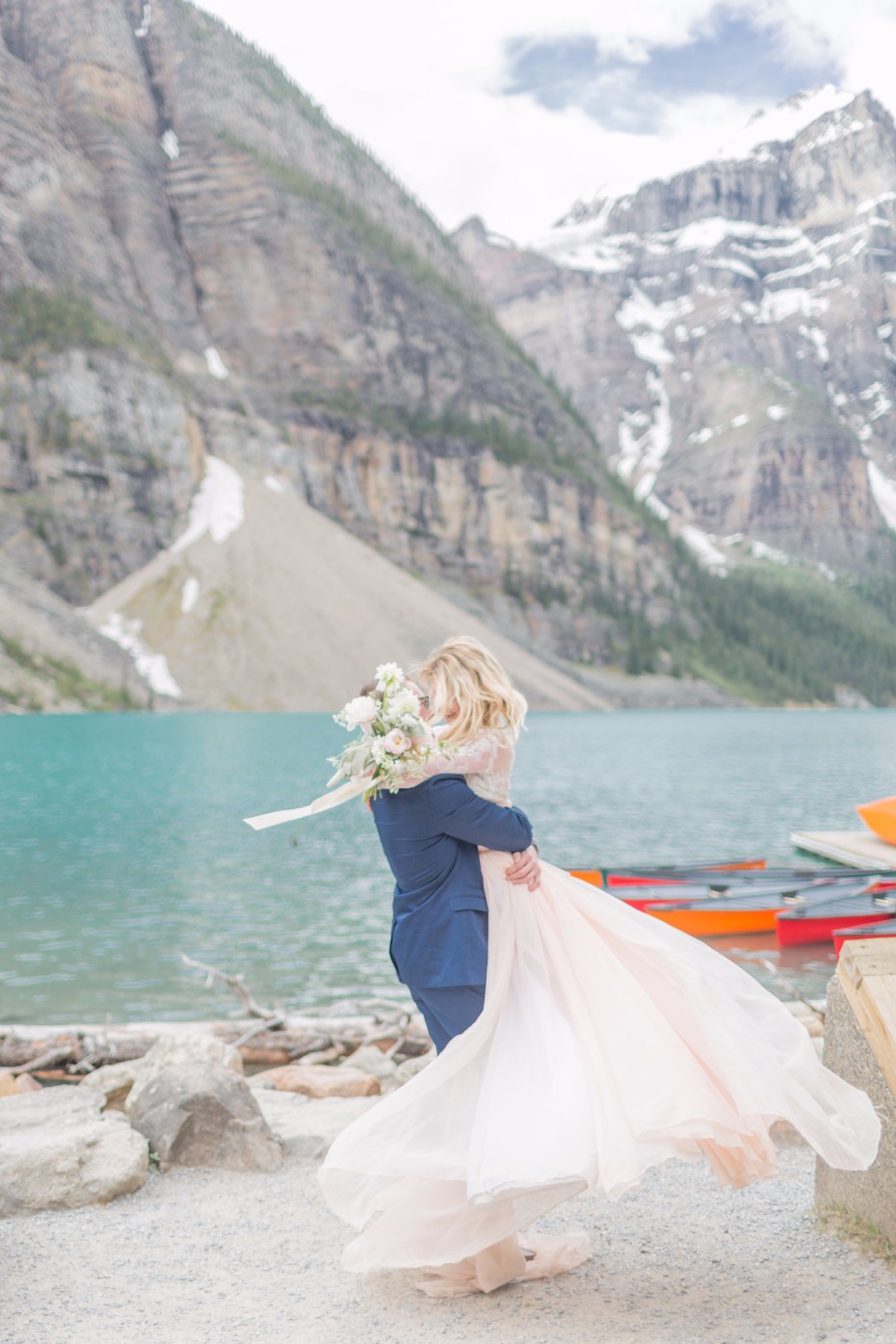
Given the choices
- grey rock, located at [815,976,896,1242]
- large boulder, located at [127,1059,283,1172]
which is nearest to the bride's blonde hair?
grey rock, located at [815,976,896,1242]

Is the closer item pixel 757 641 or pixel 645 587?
pixel 645 587

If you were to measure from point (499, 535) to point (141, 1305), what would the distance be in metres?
146

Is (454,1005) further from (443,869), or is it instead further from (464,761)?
(464,761)

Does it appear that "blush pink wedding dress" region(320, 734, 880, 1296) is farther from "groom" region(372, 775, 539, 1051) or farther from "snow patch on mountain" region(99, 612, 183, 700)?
"snow patch on mountain" region(99, 612, 183, 700)

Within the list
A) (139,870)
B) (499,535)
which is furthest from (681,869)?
(499,535)

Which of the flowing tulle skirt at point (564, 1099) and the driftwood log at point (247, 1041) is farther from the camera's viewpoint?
the driftwood log at point (247, 1041)

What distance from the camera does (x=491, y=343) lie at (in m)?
171

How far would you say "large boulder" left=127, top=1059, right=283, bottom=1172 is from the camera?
21.0ft

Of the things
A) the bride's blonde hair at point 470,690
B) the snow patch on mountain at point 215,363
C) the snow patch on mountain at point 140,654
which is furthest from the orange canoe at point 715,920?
the snow patch on mountain at point 215,363

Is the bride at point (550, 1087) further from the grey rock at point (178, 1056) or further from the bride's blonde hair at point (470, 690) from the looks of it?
the grey rock at point (178, 1056)

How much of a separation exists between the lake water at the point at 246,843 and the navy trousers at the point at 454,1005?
433 inches

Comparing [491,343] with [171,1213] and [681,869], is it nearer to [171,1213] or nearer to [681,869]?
[681,869]

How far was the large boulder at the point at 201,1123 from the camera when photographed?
21.0ft

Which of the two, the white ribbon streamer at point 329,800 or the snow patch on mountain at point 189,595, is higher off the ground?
the snow patch on mountain at point 189,595
